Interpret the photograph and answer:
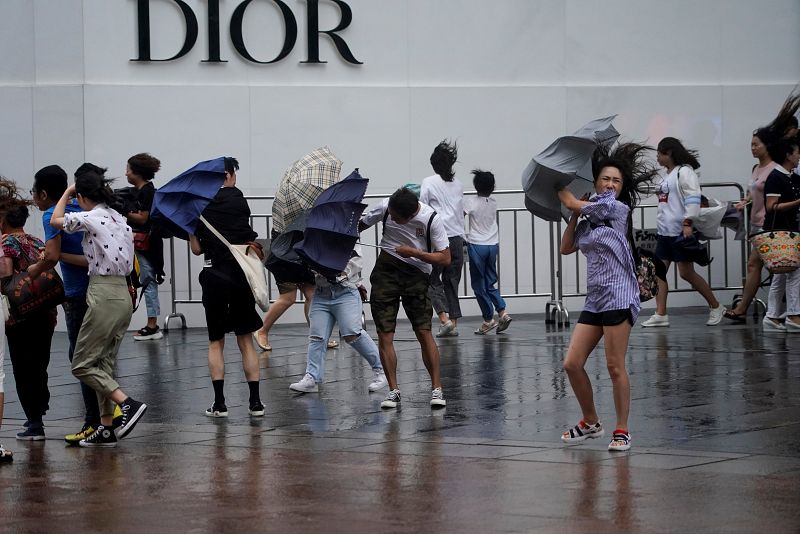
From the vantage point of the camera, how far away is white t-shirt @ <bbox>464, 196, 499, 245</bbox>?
14766 mm

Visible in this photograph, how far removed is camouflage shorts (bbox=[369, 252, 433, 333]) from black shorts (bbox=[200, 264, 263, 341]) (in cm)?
92

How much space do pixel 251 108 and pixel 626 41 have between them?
502 cm

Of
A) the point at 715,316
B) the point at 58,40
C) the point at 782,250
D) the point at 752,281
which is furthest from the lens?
the point at 58,40

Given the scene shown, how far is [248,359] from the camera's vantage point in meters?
9.84

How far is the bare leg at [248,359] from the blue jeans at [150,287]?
194 inches

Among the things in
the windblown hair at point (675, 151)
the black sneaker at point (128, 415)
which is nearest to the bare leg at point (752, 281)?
the windblown hair at point (675, 151)

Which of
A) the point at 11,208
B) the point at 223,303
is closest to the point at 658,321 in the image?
the point at 223,303

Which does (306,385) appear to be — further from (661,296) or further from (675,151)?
(675,151)

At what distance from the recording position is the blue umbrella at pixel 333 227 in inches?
390

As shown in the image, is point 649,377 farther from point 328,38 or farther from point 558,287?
point 328,38

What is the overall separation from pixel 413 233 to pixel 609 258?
83.8 inches

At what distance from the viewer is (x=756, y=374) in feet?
35.6

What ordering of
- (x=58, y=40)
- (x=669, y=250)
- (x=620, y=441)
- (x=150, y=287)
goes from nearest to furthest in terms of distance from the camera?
1. (x=620, y=441)
2. (x=669, y=250)
3. (x=150, y=287)
4. (x=58, y=40)

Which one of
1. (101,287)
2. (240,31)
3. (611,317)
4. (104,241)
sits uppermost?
(240,31)
